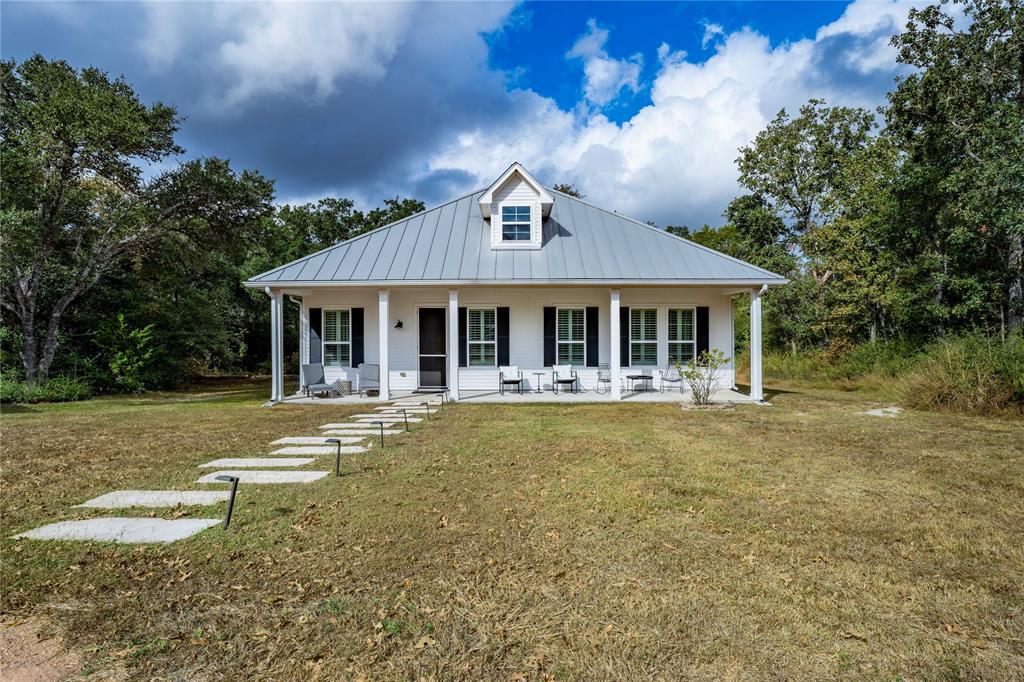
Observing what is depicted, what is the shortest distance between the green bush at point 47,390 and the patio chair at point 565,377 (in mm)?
12799

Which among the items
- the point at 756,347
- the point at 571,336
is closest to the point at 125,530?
the point at 571,336

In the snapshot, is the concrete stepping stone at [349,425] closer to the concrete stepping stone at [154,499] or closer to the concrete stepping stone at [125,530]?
the concrete stepping stone at [154,499]

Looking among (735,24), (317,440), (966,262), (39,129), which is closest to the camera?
(317,440)

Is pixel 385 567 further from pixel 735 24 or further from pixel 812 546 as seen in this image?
pixel 735 24

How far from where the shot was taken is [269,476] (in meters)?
5.29

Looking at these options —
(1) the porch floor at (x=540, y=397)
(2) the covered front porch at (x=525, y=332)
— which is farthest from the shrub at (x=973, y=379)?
(2) the covered front porch at (x=525, y=332)

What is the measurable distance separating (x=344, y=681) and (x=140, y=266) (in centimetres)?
1870

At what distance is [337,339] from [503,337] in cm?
462

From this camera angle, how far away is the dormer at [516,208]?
13.0 meters

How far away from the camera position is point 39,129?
11.9 m

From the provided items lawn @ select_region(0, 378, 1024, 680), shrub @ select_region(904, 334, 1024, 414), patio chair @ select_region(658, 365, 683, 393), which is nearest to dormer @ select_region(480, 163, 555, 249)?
patio chair @ select_region(658, 365, 683, 393)

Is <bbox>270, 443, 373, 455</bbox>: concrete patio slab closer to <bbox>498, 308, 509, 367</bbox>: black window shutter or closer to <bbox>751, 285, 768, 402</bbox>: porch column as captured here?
<bbox>498, 308, 509, 367</bbox>: black window shutter

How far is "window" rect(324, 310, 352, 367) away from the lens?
13375 millimetres

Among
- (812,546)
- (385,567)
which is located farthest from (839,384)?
(385,567)
